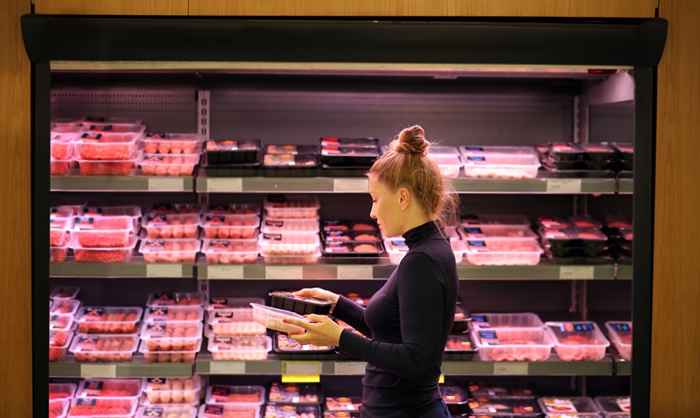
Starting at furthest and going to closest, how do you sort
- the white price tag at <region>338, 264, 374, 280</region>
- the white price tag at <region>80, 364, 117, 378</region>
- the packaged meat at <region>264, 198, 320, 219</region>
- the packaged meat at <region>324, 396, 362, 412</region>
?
the packaged meat at <region>264, 198, 320, 219</region> < the packaged meat at <region>324, 396, 362, 412</region> < the white price tag at <region>338, 264, 374, 280</region> < the white price tag at <region>80, 364, 117, 378</region>

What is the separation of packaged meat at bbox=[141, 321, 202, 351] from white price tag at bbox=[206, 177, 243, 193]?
671 millimetres

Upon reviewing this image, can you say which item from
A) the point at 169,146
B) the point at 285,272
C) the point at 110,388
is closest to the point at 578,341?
the point at 285,272

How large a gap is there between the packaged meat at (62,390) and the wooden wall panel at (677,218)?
2.65 metres


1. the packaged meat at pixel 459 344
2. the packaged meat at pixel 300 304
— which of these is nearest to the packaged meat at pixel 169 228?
the packaged meat at pixel 300 304

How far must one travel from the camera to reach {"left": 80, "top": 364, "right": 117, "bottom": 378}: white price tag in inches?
138

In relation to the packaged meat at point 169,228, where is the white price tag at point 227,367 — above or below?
below

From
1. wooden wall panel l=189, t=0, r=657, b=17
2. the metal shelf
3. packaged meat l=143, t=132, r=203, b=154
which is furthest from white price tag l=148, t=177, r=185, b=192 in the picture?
wooden wall panel l=189, t=0, r=657, b=17

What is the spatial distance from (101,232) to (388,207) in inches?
67.4

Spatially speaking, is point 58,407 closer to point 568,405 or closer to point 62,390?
point 62,390

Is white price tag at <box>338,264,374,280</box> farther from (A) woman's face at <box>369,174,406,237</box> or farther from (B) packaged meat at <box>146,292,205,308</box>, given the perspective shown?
(A) woman's face at <box>369,174,406,237</box>

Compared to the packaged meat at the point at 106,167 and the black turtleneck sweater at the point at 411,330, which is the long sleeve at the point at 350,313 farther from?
the packaged meat at the point at 106,167

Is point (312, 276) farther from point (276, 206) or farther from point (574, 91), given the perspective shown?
point (574, 91)

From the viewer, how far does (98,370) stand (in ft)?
11.6

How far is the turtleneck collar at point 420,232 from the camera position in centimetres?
250
